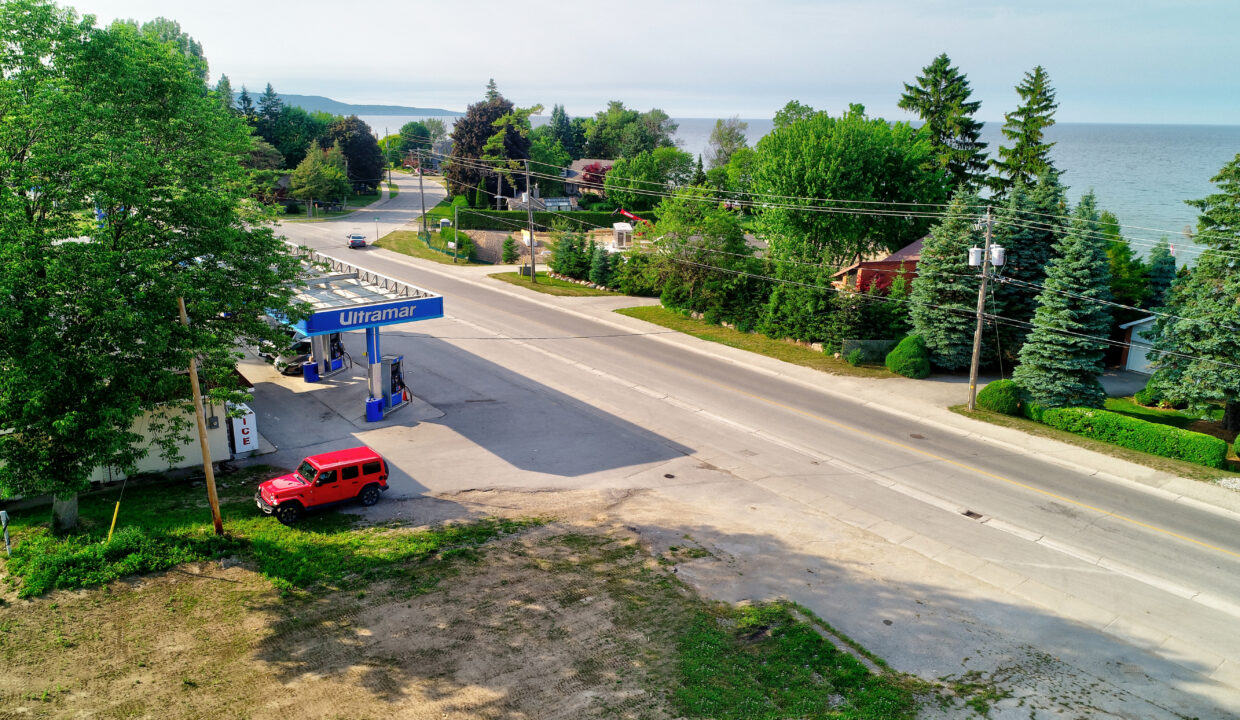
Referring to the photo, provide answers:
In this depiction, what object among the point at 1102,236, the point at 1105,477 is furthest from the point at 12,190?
the point at 1102,236

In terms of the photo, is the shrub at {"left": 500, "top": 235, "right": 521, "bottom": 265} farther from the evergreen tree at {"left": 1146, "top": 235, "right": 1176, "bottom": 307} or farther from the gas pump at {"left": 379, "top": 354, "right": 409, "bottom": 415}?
the evergreen tree at {"left": 1146, "top": 235, "right": 1176, "bottom": 307}

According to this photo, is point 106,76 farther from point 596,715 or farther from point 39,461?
point 596,715

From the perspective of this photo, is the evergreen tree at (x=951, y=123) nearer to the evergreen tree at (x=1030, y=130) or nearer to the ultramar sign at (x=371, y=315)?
the evergreen tree at (x=1030, y=130)

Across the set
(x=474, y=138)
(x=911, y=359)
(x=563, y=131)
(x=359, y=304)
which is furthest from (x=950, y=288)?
(x=563, y=131)

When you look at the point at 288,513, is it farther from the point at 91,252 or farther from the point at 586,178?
the point at 586,178

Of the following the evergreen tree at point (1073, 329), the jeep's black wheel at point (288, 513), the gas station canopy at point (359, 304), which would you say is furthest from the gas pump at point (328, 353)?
the evergreen tree at point (1073, 329)

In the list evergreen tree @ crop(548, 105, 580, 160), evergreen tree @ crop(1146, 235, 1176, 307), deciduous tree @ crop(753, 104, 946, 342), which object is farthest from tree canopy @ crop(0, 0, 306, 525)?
evergreen tree @ crop(548, 105, 580, 160)
